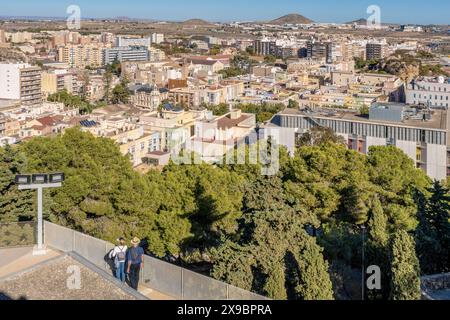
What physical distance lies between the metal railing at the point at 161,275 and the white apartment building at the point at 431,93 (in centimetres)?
1883

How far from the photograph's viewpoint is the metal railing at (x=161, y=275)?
3.14m

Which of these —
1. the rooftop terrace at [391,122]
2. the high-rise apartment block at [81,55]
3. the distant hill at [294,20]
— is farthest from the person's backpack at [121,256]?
the distant hill at [294,20]

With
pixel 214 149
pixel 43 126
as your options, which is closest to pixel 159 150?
pixel 214 149

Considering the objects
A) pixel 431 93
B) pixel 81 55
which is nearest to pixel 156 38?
pixel 81 55

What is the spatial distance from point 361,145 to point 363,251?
846 centimetres

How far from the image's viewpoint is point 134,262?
3357 mm

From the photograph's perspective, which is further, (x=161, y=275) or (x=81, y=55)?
(x=81, y=55)

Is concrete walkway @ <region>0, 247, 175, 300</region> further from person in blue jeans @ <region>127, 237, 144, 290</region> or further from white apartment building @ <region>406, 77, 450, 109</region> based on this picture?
white apartment building @ <region>406, 77, 450, 109</region>

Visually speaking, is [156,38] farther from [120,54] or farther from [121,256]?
[121,256]

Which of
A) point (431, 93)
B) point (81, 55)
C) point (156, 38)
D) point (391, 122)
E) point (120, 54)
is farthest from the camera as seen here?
point (156, 38)

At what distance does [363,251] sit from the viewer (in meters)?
4.43

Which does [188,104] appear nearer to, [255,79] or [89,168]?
[255,79]

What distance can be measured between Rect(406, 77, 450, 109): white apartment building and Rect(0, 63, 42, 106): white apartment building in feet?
45.7

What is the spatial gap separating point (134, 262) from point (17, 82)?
1997 cm
